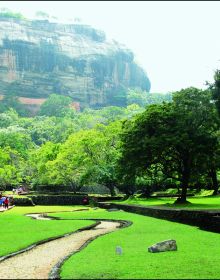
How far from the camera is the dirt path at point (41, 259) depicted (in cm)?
1171

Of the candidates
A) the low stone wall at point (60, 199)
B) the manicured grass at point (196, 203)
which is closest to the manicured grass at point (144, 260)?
the manicured grass at point (196, 203)

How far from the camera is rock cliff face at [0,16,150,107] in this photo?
538 feet

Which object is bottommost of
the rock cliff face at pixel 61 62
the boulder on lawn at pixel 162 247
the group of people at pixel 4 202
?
the group of people at pixel 4 202

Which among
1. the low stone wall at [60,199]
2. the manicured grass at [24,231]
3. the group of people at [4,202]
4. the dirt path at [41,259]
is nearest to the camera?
the dirt path at [41,259]

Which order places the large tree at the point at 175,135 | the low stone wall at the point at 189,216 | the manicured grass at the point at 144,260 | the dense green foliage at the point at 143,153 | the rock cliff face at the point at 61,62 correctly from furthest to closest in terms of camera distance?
the rock cliff face at the point at 61,62 → the dense green foliage at the point at 143,153 → the large tree at the point at 175,135 → the low stone wall at the point at 189,216 → the manicured grass at the point at 144,260

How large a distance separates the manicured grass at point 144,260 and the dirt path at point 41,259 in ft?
2.21

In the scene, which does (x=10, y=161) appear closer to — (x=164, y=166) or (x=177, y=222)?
(x=164, y=166)

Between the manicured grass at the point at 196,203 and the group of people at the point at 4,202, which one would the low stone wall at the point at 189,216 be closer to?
the manicured grass at the point at 196,203

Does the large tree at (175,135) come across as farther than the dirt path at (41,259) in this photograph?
Yes

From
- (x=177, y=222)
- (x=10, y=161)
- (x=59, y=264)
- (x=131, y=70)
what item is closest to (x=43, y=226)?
(x=177, y=222)

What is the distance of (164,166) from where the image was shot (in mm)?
37062

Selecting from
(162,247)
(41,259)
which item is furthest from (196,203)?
(41,259)

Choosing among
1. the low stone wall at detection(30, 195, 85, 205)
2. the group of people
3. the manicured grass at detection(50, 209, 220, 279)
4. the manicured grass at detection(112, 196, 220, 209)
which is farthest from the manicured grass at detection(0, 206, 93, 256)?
the low stone wall at detection(30, 195, 85, 205)

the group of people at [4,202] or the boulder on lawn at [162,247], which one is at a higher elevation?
the boulder on lawn at [162,247]
